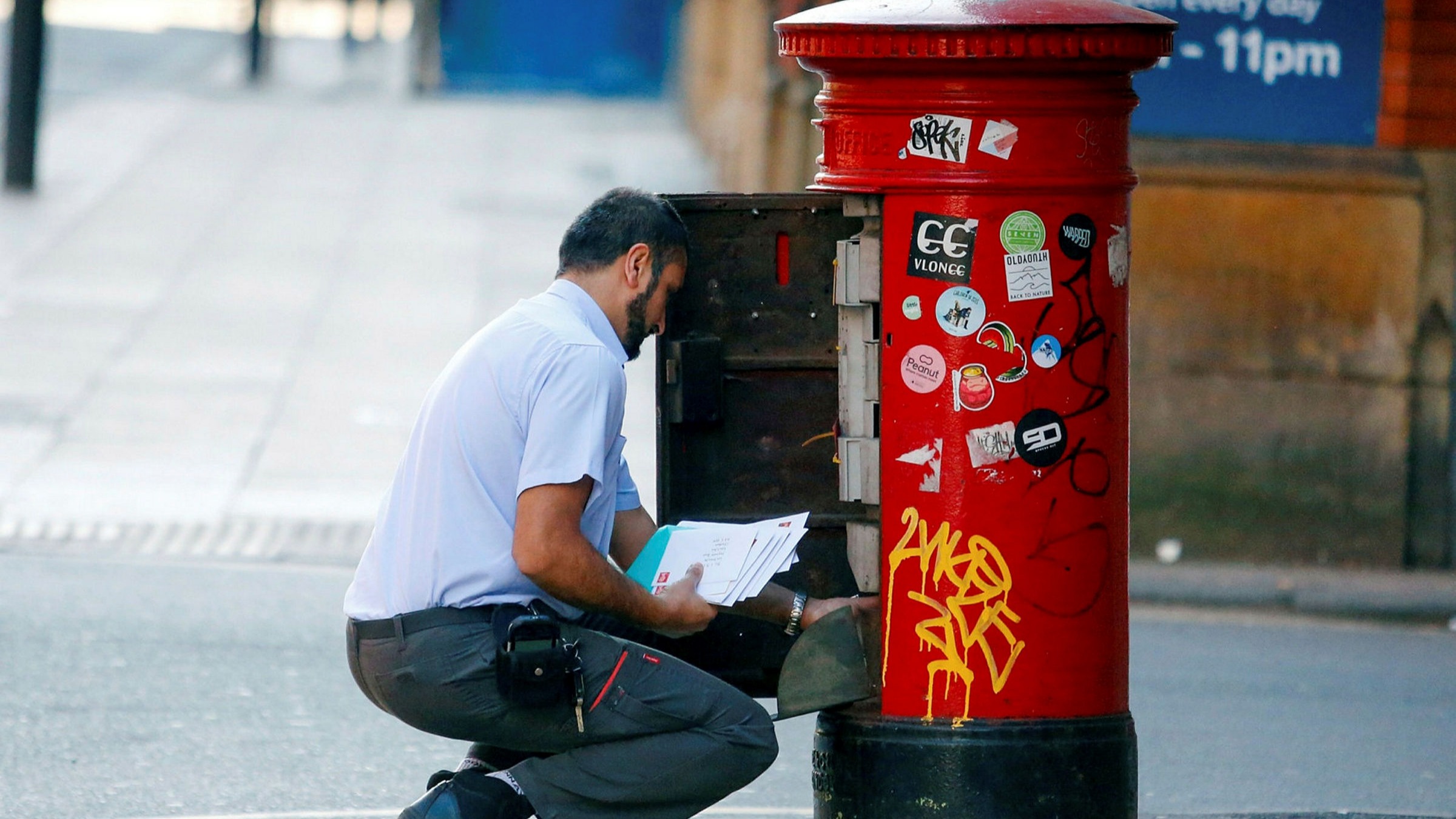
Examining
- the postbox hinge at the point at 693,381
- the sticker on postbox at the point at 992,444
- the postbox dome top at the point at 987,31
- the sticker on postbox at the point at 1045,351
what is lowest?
the sticker on postbox at the point at 992,444

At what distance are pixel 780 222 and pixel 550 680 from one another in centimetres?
110

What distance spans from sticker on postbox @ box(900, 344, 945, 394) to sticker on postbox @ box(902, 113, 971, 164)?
375mm

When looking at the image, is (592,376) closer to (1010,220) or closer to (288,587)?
(1010,220)

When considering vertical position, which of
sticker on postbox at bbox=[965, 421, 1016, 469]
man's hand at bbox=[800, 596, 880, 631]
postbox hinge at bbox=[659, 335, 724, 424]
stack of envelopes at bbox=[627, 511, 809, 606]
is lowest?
man's hand at bbox=[800, 596, 880, 631]

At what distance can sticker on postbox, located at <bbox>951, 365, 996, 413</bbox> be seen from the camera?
12.9 feet

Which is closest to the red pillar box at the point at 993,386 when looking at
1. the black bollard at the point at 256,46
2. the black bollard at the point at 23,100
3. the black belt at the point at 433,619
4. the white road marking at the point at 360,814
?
the black belt at the point at 433,619

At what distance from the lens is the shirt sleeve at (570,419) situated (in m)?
3.85

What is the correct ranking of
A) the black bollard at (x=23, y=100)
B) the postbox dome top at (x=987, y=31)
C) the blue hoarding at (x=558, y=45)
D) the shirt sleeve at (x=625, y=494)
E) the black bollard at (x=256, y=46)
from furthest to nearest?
the black bollard at (x=256, y=46), the blue hoarding at (x=558, y=45), the black bollard at (x=23, y=100), the shirt sleeve at (x=625, y=494), the postbox dome top at (x=987, y=31)

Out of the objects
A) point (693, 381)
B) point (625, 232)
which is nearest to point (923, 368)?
point (693, 381)

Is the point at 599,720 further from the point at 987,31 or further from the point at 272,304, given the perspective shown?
the point at 272,304

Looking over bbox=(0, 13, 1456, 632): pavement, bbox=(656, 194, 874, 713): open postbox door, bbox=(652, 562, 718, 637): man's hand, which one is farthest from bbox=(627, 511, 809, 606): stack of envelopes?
bbox=(0, 13, 1456, 632): pavement

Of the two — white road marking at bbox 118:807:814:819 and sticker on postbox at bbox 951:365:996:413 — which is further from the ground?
sticker on postbox at bbox 951:365:996:413

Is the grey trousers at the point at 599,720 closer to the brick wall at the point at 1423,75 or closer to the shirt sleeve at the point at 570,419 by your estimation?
the shirt sleeve at the point at 570,419

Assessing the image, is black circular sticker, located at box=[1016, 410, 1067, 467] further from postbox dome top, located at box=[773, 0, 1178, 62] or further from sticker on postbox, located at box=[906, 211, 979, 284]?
postbox dome top, located at box=[773, 0, 1178, 62]
